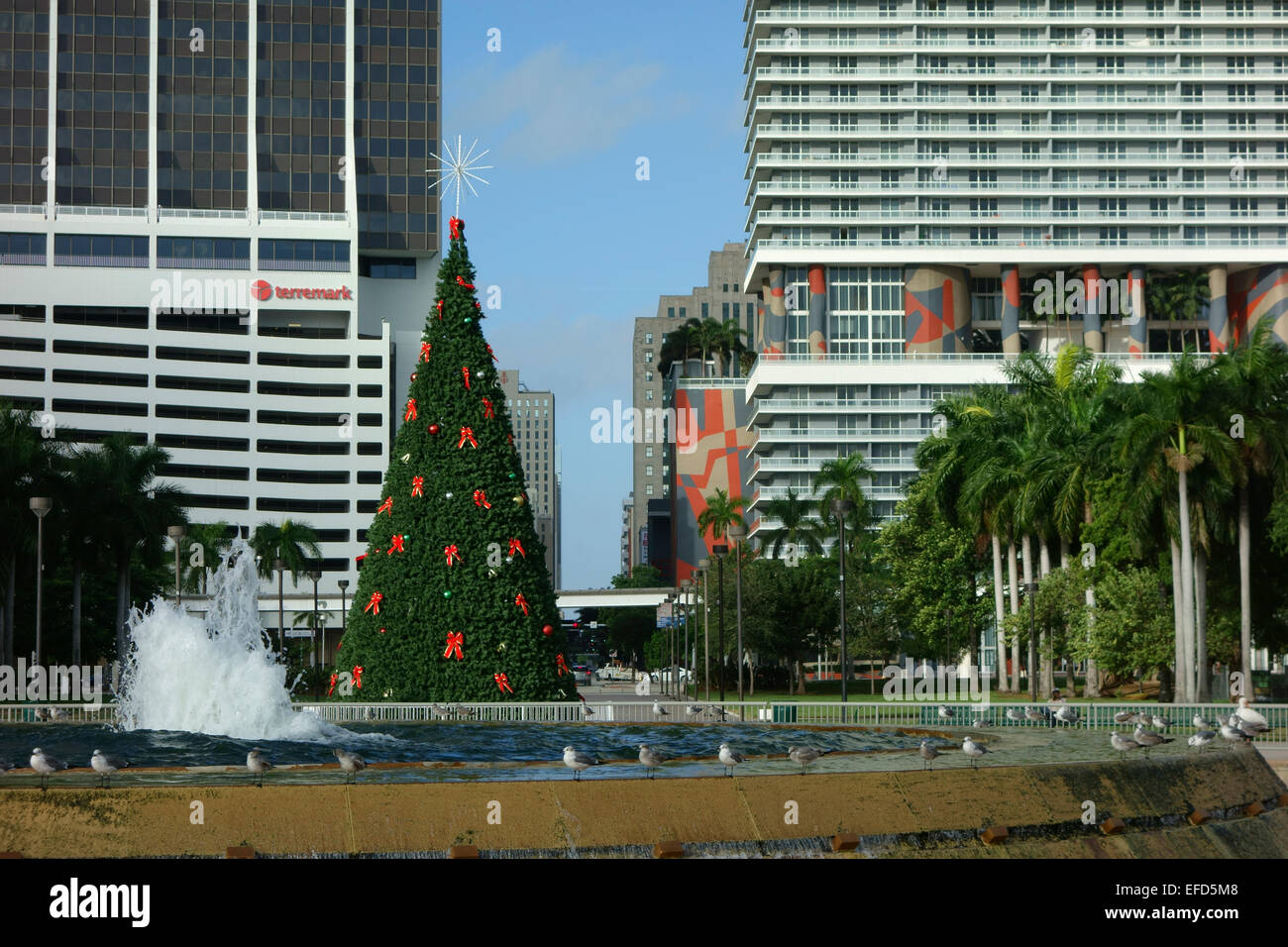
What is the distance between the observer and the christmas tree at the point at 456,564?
34.1 meters

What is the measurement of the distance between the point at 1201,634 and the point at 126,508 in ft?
141

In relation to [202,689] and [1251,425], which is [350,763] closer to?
[202,689]

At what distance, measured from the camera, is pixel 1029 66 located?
121375 mm

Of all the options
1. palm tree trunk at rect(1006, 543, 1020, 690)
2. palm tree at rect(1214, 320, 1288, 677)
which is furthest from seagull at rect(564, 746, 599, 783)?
palm tree trunk at rect(1006, 543, 1020, 690)

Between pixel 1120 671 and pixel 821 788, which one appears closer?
pixel 821 788

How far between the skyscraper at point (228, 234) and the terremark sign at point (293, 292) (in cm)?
16

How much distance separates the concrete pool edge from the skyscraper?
110842mm

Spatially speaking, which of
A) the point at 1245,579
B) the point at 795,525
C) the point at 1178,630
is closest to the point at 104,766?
the point at 1245,579

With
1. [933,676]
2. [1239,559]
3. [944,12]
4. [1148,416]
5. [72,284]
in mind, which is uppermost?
[944,12]

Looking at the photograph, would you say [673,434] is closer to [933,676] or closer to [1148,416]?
[933,676]

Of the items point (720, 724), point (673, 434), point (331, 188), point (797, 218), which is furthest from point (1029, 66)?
point (720, 724)

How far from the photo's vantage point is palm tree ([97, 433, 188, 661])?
6238 centimetres
